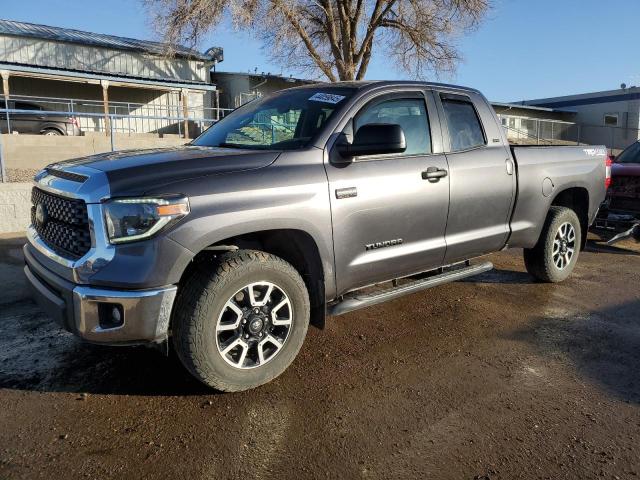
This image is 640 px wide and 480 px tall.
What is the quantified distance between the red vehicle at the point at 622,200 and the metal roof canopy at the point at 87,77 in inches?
777

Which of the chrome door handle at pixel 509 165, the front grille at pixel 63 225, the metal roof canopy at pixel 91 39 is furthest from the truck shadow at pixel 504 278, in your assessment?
the metal roof canopy at pixel 91 39

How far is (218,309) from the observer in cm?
295

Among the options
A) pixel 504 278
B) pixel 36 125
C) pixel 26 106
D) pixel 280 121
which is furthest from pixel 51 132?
pixel 504 278

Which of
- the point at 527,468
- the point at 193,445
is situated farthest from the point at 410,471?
the point at 193,445

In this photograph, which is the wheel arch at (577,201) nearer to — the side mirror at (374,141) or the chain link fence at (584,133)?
the side mirror at (374,141)

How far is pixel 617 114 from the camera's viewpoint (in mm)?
36344

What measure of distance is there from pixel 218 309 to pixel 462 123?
2869 mm

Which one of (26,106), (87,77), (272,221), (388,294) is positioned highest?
(87,77)

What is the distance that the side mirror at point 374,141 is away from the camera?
11.3 ft

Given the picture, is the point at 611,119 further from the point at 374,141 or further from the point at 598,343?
the point at 374,141

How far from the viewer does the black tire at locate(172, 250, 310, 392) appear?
2889 millimetres

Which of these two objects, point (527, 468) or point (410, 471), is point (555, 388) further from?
point (410, 471)

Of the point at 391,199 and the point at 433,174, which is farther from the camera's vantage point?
the point at 433,174

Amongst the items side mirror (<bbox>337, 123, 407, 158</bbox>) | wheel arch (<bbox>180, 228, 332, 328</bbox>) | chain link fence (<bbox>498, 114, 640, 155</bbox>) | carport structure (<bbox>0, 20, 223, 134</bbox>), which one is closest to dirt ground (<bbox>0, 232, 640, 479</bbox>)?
wheel arch (<bbox>180, 228, 332, 328</bbox>)
